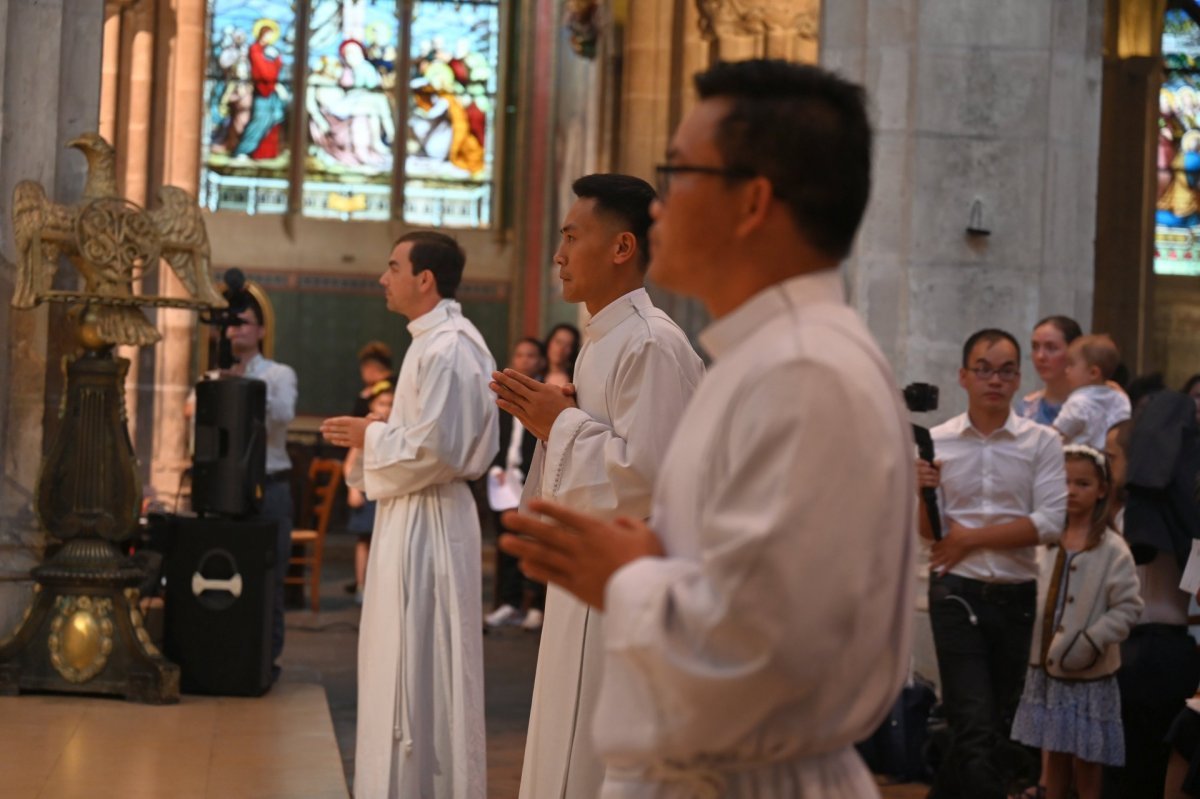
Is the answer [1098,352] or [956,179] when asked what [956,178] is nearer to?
[956,179]

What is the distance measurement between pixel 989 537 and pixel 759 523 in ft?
14.0

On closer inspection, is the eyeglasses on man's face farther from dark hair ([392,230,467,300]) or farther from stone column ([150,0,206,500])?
stone column ([150,0,206,500])

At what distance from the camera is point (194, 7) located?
1535 cm

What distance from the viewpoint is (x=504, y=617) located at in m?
11.6

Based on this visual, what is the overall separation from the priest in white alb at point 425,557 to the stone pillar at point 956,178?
2669 millimetres

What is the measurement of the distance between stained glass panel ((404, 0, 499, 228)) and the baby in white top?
13.0 meters

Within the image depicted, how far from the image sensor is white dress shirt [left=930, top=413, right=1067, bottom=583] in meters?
6.11

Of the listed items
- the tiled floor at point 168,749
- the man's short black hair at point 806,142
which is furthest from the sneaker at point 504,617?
the man's short black hair at point 806,142

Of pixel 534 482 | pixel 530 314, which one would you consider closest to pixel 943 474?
pixel 534 482

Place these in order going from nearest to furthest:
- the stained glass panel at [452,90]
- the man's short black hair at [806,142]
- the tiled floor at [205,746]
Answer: the man's short black hair at [806,142] < the tiled floor at [205,746] < the stained glass panel at [452,90]

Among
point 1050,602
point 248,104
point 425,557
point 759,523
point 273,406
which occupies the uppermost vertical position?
point 248,104

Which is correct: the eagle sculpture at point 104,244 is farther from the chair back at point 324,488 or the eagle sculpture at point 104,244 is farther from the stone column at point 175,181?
the stone column at point 175,181

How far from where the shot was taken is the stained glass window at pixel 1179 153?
17.8 m

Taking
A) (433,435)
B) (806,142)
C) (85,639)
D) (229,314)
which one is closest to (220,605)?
(85,639)
